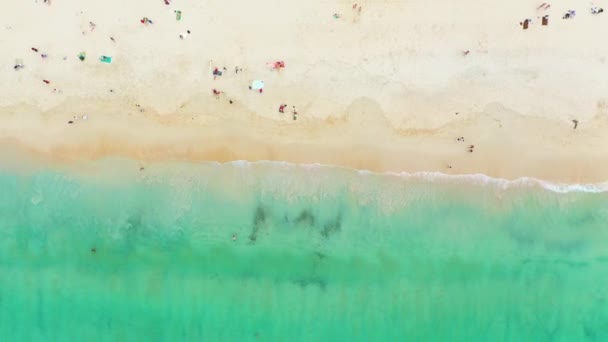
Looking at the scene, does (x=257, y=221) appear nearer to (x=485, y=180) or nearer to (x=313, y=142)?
(x=313, y=142)

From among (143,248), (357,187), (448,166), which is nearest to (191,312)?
(143,248)

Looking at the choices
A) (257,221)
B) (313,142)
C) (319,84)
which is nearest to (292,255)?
(257,221)

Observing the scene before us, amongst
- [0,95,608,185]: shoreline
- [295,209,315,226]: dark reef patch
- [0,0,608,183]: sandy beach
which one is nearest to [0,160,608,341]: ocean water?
[295,209,315,226]: dark reef patch

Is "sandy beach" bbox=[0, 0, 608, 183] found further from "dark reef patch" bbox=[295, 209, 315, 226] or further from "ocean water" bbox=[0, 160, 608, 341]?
"dark reef patch" bbox=[295, 209, 315, 226]

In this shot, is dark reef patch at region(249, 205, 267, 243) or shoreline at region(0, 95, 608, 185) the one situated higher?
shoreline at region(0, 95, 608, 185)

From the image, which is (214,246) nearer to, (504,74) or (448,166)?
(448,166)

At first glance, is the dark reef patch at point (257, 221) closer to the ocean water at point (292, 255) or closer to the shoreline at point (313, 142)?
the ocean water at point (292, 255)
